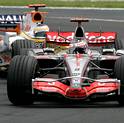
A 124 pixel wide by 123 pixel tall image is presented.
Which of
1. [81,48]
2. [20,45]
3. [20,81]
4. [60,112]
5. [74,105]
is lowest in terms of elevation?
[74,105]

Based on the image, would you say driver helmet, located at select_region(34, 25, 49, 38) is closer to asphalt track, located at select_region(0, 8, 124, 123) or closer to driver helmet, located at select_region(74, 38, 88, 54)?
asphalt track, located at select_region(0, 8, 124, 123)

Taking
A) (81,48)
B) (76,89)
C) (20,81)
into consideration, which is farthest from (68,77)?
(81,48)

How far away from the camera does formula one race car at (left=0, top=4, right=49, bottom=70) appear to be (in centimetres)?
1920

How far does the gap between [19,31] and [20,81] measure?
24.6 ft

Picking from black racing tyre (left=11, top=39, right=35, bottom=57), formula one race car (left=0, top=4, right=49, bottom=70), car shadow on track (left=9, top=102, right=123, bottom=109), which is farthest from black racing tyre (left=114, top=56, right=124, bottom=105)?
formula one race car (left=0, top=4, right=49, bottom=70)

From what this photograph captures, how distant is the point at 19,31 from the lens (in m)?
20.4

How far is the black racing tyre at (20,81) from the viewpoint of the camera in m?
13.0

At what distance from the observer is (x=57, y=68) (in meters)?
13.9

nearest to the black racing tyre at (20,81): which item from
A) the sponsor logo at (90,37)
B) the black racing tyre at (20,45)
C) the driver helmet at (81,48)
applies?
the driver helmet at (81,48)

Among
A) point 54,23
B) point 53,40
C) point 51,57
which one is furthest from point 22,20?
point 54,23

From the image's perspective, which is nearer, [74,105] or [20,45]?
[74,105]

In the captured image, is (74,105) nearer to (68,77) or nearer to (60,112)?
(68,77)

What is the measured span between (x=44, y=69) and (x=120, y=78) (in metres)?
1.62

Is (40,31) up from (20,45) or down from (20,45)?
down
